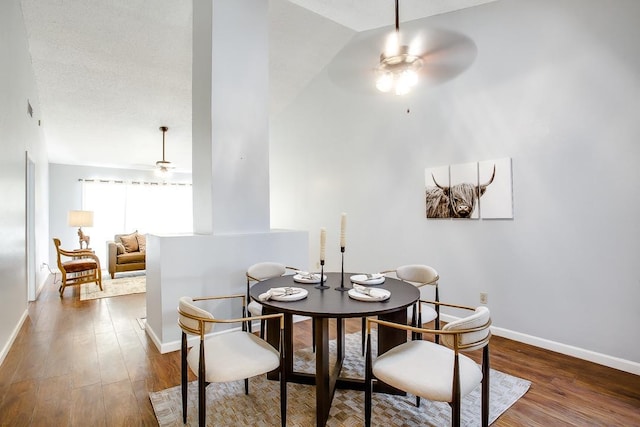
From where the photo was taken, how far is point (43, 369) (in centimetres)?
248

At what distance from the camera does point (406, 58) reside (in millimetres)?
2240

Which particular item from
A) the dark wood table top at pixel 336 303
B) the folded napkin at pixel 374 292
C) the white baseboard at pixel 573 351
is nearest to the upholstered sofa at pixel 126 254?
the dark wood table top at pixel 336 303

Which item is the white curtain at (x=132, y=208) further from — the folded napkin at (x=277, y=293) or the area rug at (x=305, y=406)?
the folded napkin at (x=277, y=293)

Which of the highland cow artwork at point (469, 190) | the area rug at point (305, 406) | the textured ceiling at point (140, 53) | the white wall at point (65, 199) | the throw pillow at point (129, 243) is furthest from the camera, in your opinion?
the white wall at point (65, 199)

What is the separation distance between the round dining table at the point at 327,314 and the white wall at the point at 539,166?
1417 millimetres

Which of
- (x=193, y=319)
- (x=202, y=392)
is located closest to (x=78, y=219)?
(x=193, y=319)

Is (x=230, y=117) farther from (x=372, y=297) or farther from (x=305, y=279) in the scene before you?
(x=372, y=297)

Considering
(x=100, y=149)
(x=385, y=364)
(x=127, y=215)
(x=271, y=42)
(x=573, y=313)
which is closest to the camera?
(x=385, y=364)

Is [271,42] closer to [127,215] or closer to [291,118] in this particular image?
[291,118]

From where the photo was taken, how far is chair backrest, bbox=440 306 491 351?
1463 millimetres

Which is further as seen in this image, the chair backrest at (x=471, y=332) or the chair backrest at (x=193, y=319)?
the chair backrest at (x=193, y=319)

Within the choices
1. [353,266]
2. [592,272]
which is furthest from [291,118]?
[592,272]

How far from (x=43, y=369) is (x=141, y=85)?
12.1 feet

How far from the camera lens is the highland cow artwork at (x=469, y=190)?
3049mm
